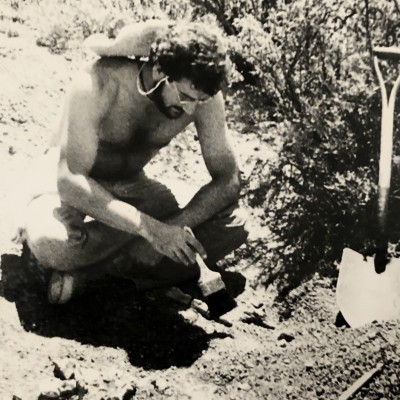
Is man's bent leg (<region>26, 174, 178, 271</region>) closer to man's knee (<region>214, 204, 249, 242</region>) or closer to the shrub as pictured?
man's knee (<region>214, 204, 249, 242</region>)

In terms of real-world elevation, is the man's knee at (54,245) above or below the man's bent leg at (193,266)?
above

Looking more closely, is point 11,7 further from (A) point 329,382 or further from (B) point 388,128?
(A) point 329,382

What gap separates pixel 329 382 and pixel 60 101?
77.6 inches

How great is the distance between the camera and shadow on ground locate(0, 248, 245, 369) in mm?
1907

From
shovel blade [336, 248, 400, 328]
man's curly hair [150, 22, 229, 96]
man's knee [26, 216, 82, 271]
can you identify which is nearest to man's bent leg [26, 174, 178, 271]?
man's knee [26, 216, 82, 271]

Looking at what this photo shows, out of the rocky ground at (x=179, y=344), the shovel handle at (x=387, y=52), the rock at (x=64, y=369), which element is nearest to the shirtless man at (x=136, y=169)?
the rocky ground at (x=179, y=344)

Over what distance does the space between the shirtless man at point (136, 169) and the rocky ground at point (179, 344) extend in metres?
0.12

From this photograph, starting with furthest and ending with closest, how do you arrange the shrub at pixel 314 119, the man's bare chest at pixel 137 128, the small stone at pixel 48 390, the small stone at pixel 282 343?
the shrub at pixel 314 119 → the small stone at pixel 282 343 → the man's bare chest at pixel 137 128 → the small stone at pixel 48 390

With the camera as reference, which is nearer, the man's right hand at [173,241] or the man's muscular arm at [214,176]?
the man's right hand at [173,241]

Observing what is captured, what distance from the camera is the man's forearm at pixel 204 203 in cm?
206

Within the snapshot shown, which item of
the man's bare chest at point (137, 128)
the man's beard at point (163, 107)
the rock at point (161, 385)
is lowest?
the rock at point (161, 385)

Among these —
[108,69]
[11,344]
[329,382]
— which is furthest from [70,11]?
[329,382]

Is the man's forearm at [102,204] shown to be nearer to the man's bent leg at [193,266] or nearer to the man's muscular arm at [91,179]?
the man's muscular arm at [91,179]

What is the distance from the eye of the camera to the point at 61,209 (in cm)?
195
